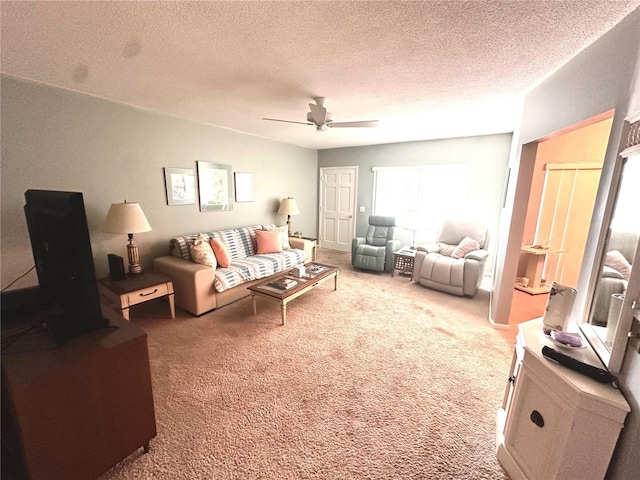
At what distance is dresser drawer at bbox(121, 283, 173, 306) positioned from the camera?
246 cm

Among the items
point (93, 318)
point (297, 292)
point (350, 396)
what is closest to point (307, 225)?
point (297, 292)

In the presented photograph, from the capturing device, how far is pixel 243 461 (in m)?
1.39

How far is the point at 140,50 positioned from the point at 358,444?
290 cm

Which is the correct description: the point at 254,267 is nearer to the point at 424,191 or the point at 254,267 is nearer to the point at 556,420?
the point at 556,420

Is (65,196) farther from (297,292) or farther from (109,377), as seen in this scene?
(297,292)

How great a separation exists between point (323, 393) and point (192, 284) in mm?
1875

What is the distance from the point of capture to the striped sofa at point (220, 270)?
9.45ft

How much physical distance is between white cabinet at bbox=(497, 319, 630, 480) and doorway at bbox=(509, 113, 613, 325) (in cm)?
230

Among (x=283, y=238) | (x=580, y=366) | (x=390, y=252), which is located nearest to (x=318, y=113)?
(x=283, y=238)

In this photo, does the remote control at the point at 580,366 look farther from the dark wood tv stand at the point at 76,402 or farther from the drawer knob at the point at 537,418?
the dark wood tv stand at the point at 76,402

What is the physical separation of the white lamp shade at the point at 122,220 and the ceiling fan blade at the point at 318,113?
2124mm

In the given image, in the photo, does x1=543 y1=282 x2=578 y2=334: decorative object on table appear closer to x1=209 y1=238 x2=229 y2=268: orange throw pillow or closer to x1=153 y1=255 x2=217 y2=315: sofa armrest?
x1=153 y1=255 x2=217 y2=315: sofa armrest

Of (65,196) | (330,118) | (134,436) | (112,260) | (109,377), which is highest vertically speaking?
(330,118)

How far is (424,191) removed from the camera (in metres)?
4.78
